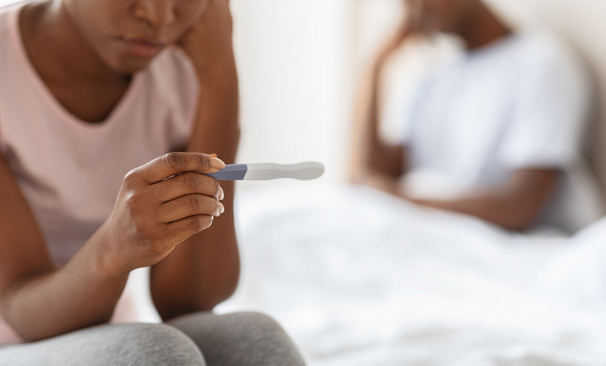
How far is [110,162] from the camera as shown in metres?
0.59

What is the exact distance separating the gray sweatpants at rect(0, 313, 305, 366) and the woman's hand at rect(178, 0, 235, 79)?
23 cm

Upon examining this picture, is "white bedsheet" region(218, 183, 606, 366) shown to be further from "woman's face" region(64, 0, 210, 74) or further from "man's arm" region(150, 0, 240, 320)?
"woman's face" region(64, 0, 210, 74)

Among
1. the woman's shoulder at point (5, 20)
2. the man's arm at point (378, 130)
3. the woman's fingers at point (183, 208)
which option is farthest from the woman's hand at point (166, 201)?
the man's arm at point (378, 130)

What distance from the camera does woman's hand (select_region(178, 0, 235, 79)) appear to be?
56cm

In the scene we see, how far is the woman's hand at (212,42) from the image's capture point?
0.56 meters

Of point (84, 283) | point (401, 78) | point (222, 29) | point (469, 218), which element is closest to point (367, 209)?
point (469, 218)

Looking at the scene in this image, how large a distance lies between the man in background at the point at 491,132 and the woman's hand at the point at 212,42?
0.68 metres

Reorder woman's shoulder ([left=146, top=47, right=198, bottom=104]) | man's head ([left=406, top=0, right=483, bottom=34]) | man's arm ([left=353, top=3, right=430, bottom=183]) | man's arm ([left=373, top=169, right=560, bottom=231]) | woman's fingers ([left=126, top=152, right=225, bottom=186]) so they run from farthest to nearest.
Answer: man's arm ([left=353, top=3, right=430, bottom=183]), man's head ([left=406, top=0, right=483, bottom=34]), man's arm ([left=373, top=169, right=560, bottom=231]), woman's shoulder ([left=146, top=47, right=198, bottom=104]), woman's fingers ([left=126, top=152, right=225, bottom=186])

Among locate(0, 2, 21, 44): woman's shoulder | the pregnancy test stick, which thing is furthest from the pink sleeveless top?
the pregnancy test stick

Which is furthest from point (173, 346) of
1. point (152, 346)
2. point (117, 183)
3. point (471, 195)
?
point (471, 195)

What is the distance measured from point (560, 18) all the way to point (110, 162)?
3.41ft

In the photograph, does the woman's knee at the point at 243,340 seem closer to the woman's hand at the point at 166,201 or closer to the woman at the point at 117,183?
the woman at the point at 117,183

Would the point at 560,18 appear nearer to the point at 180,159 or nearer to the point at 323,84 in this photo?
the point at 323,84

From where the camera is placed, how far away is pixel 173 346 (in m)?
0.41
